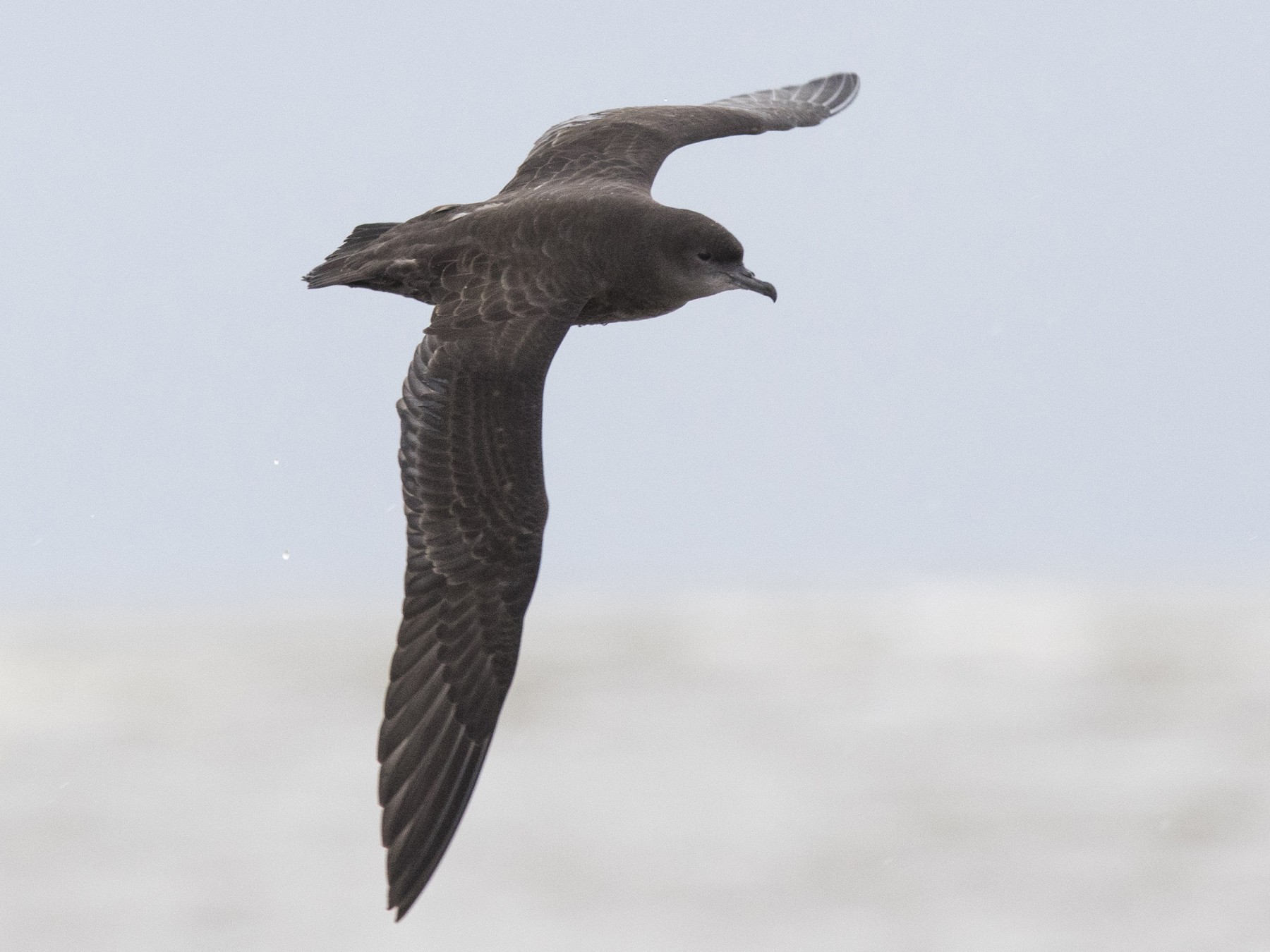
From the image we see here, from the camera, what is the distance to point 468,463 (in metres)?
6.77

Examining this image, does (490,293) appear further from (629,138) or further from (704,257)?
(629,138)

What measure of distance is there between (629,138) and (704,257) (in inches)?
49.0

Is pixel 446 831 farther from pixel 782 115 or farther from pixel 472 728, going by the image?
pixel 782 115

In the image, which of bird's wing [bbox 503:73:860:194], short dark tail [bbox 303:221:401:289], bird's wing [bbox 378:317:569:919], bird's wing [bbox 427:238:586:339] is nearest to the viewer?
bird's wing [bbox 378:317:569:919]

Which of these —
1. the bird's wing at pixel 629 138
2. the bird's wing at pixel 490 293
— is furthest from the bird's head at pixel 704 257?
the bird's wing at pixel 629 138

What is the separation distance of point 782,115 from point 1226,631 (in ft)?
78.9

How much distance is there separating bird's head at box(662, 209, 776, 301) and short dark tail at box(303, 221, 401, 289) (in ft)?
3.97

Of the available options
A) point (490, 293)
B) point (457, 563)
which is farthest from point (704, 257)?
point (457, 563)

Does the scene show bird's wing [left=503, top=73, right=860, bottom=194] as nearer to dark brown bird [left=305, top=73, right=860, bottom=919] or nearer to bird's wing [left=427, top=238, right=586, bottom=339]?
dark brown bird [left=305, top=73, right=860, bottom=919]

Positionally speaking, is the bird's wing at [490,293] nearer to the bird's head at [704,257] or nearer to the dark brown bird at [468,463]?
the dark brown bird at [468,463]

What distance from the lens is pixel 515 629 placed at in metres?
6.90

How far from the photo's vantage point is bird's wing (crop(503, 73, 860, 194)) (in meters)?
8.20

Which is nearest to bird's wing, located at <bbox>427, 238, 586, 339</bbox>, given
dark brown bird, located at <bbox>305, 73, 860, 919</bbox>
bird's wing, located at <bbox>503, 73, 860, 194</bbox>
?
dark brown bird, located at <bbox>305, 73, 860, 919</bbox>

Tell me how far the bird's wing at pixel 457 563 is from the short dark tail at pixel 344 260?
1.89 feet
